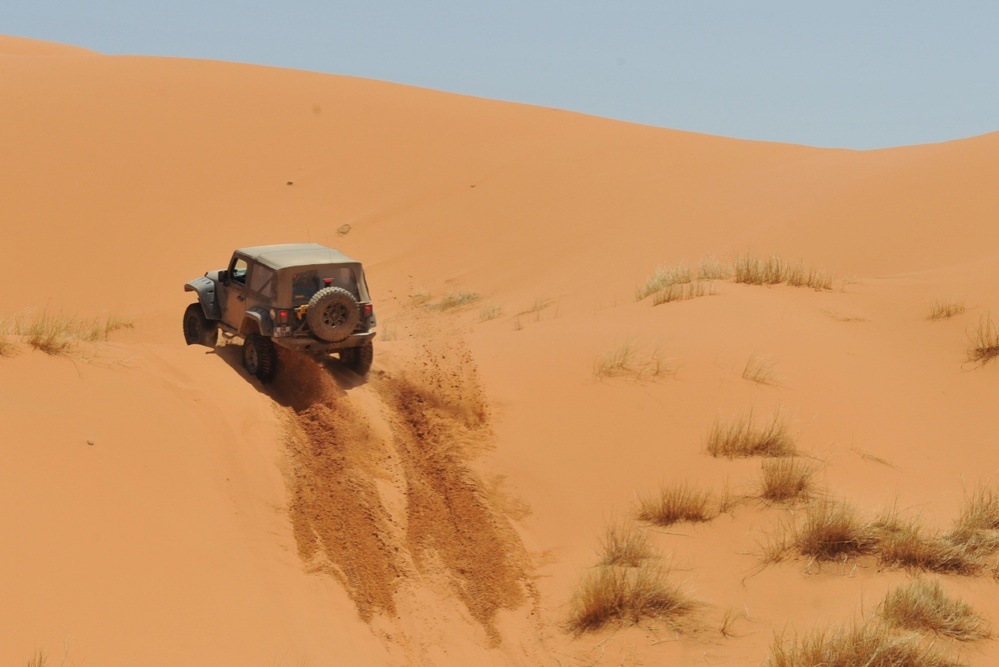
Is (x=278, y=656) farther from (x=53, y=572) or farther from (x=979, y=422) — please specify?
(x=979, y=422)

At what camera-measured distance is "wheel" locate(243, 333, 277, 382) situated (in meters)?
9.51

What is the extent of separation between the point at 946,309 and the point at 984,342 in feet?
2.66

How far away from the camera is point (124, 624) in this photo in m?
5.35

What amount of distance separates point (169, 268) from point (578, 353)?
1322cm

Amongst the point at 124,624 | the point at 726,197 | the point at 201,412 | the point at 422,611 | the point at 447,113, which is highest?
the point at 447,113

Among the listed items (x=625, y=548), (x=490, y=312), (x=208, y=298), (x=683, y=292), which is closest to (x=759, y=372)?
(x=683, y=292)

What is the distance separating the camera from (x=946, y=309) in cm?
1153

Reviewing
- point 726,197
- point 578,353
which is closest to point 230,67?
point 726,197

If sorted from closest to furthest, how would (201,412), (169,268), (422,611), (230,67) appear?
(422,611), (201,412), (169,268), (230,67)

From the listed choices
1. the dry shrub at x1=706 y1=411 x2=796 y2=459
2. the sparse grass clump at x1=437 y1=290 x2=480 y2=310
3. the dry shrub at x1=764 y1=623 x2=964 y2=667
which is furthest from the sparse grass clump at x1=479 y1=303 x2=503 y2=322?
the dry shrub at x1=764 y1=623 x2=964 y2=667

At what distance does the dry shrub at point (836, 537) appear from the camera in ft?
23.6

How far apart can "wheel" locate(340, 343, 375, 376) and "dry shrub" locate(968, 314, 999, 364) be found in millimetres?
6488

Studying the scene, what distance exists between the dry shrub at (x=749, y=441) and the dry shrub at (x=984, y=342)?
324cm

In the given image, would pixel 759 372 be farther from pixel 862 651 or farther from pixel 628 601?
Answer: pixel 862 651
